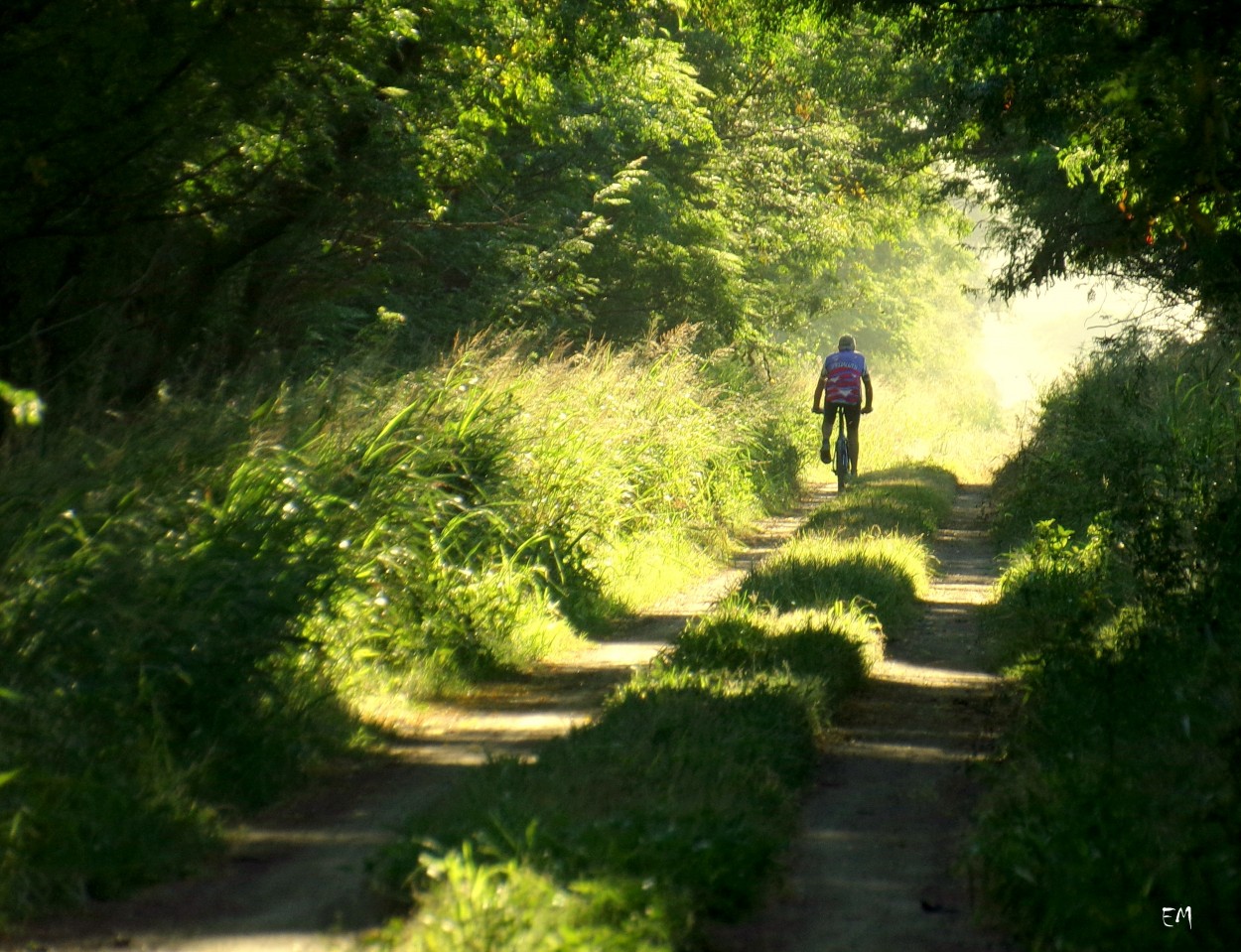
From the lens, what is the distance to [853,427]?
18.9 m

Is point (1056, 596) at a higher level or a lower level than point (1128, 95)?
lower

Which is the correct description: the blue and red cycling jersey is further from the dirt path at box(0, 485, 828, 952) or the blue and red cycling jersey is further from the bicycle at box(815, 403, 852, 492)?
the dirt path at box(0, 485, 828, 952)

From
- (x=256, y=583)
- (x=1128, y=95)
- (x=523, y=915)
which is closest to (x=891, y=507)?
(x=1128, y=95)

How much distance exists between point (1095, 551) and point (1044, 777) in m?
5.28

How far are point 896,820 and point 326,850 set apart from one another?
2348 mm

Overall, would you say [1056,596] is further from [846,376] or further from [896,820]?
[846,376]

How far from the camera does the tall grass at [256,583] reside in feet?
18.4

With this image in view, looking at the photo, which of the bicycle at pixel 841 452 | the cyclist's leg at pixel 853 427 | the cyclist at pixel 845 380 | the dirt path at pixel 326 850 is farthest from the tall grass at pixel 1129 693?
the bicycle at pixel 841 452

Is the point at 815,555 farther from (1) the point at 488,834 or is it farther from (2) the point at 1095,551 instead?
(1) the point at 488,834

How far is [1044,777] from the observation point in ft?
18.5

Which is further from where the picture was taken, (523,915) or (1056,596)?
(1056,596)

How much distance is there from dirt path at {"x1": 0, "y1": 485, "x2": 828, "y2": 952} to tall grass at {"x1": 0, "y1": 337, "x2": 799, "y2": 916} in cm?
19

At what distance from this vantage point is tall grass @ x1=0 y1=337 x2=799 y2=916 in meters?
5.61

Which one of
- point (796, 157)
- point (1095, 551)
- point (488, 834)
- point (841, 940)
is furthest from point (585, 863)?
point (796, 157)
